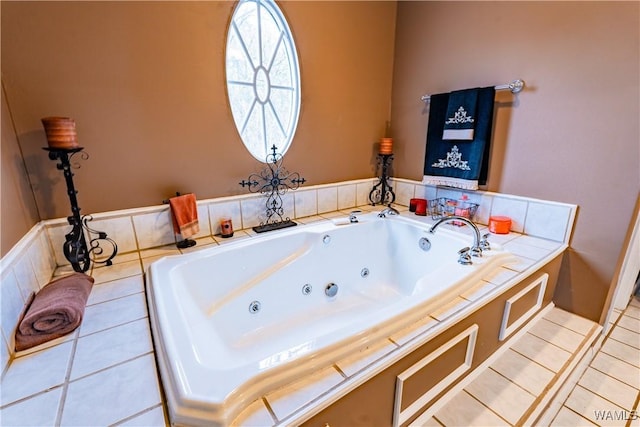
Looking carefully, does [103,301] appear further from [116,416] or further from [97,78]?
[97,78]

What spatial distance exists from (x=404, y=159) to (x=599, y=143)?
3.85 feet

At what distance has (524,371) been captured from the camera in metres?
1.31

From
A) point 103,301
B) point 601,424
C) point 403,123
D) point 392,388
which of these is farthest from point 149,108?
point 601,424

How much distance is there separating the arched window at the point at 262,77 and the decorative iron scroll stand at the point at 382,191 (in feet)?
2.91

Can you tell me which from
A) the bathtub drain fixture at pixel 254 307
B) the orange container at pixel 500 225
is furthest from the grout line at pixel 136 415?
the orange container at pixel 500 225

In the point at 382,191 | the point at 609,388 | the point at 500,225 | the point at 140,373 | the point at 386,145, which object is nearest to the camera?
the point at 140,373

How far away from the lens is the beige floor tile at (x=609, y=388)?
4.00 feet

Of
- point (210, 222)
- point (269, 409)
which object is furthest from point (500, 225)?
point (210, 222)

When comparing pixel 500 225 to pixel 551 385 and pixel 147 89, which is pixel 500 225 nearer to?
pixel 551 385

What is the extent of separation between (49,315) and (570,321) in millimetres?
2442

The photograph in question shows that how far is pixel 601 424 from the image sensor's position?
1137 millimetres

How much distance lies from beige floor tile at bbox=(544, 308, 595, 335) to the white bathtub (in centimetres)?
61

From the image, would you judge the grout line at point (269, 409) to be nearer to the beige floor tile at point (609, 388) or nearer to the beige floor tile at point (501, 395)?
the beige floor tile at point (501, 395)

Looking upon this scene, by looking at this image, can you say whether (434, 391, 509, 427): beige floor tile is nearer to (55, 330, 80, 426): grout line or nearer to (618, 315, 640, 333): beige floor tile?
(55, 330, 80, 426): grout line
